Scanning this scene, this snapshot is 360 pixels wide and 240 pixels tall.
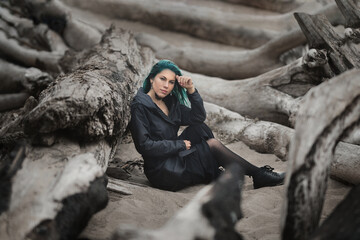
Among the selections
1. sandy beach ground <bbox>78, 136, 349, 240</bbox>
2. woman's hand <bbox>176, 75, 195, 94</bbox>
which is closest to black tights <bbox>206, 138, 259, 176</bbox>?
sandy beach ground <bbox>78, 136, 349, 240</bbox>

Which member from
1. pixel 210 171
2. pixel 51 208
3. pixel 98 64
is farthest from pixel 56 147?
pixel 98 64

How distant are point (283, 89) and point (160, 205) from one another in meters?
2.06

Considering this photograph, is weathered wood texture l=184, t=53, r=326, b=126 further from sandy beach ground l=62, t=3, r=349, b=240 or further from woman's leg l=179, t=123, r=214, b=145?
woman's leg l=179, t=123, r=214, b=145

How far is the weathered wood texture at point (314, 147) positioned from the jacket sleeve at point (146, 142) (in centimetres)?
99

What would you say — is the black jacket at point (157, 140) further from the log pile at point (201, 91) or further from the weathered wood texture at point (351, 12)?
the weathered wood texture at point (351, 12)

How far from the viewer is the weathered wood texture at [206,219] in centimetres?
134

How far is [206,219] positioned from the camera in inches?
57.4

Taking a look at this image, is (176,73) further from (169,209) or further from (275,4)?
(275,4)

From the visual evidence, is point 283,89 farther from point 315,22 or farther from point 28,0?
point 28,0

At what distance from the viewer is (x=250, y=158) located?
3.26 metres

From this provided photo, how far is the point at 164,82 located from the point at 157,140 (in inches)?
16.1

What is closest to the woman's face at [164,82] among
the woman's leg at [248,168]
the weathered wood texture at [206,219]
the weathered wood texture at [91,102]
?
the weathered wood texture at [91,102]

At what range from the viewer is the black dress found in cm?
252

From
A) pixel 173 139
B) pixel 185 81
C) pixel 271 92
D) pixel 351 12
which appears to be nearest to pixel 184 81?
pixel 185 81
